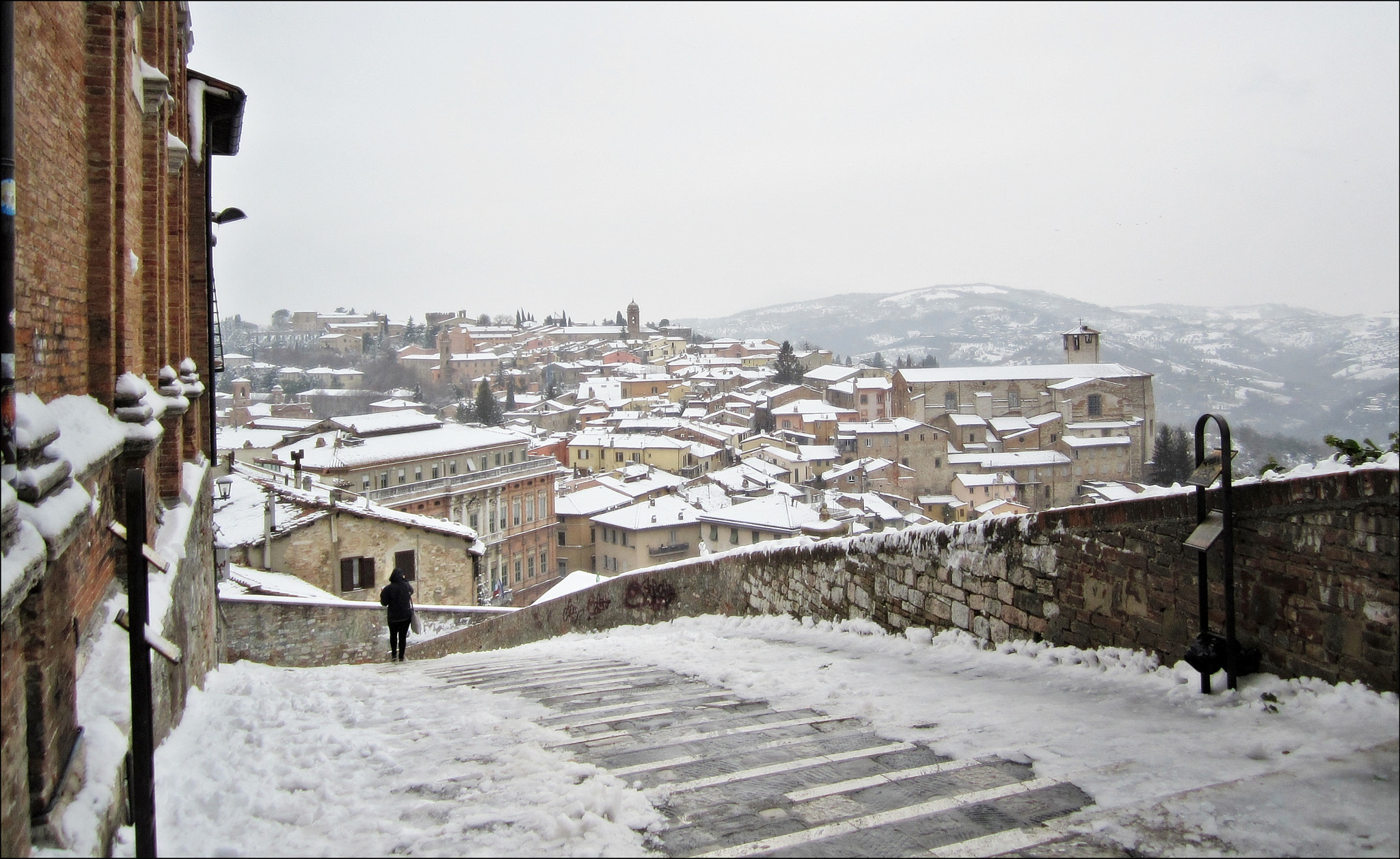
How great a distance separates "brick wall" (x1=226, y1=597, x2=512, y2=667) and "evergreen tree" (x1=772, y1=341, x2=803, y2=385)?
78.5 metres

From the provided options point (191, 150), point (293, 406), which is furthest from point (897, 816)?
point (293, 406)

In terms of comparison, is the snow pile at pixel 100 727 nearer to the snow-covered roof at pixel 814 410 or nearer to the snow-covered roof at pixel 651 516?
the snow-covered roof at pixel 651 516

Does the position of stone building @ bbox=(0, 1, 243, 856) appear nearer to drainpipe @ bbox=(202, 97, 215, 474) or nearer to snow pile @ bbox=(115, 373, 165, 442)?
snow pile @ bbox=(115, 373, 165, 442)

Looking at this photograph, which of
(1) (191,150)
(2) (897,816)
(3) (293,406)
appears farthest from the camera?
(3) (293,406)

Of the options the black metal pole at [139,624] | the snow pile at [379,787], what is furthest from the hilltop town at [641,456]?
the black metal pole at [139,624]

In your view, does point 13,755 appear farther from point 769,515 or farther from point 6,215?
point 769,515

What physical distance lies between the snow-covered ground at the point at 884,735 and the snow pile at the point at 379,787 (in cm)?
1

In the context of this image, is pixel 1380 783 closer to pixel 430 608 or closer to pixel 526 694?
pixel 526 694

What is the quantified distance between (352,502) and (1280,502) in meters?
23.6

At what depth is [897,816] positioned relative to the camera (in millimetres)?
3416

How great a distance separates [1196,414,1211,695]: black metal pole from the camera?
4.75m

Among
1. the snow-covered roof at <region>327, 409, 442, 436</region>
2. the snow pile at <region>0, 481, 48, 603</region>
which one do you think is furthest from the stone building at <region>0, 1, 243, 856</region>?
the snow-covered roof at <region>327, 409, 442, 436</region>

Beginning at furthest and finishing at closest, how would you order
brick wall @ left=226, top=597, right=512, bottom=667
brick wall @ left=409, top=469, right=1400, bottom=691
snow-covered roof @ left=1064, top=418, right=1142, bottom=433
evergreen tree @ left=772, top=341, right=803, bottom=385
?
evergreen tree @ left=772, top=341, right=803, bottom=385, snow-covered roof @ left=1064, top=418, right=1142, bottom=433, brick wall @ left=226, top=597, right=512, bottom=667, brick wall @ left=409, top=469, right=1400, bottom=691

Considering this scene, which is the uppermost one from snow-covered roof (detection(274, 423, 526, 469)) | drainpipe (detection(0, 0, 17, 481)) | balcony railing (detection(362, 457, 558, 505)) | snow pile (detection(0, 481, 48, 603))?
drainpipe (detection(0, 0, 17, 481))
